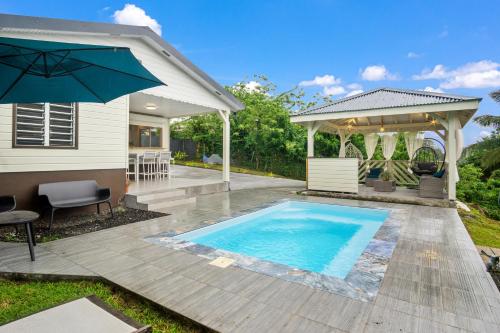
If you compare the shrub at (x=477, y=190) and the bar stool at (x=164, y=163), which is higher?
the bar stool at (x=164, y=163)

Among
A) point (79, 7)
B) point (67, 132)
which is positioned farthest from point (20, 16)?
point (79, 7)

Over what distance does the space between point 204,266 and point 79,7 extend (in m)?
16.6

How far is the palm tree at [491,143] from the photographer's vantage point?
49.0 ft

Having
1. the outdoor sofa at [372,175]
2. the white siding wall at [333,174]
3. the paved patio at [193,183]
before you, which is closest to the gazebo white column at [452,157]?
the white siding wall at [333,174]

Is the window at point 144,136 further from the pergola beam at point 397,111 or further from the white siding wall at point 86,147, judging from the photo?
the pergola beam at point 397,111

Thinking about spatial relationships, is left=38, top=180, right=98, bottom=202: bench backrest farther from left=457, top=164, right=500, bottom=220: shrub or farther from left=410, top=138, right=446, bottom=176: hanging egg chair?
left=457, top=164, right=500, bottom=220: shrub

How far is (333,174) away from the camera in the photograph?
29.4ft

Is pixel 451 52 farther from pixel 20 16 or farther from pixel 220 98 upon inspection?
pixel 20 16

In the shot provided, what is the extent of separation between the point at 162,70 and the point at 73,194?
158 inches

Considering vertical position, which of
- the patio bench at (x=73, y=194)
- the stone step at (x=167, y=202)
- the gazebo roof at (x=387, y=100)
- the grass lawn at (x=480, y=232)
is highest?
the gazebo roof at (x=387, y=100)

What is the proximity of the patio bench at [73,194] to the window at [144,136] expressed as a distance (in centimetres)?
517

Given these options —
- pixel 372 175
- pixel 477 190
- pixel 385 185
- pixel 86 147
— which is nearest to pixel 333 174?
pixel 385 185

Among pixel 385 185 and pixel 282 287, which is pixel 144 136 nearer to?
pixel 385 185

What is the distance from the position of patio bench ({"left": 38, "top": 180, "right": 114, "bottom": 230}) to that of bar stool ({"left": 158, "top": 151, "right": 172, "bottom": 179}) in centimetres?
367
